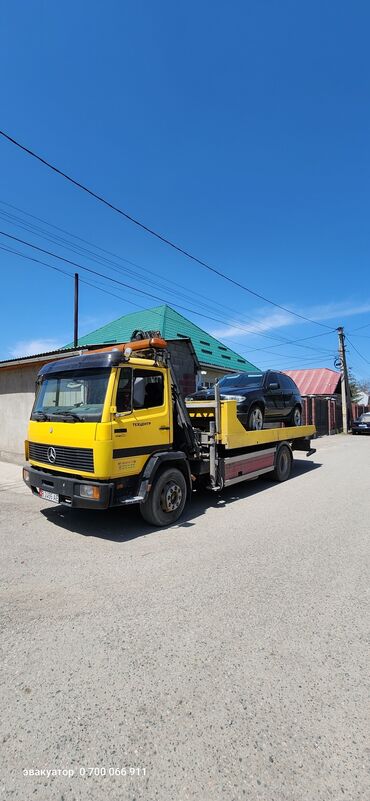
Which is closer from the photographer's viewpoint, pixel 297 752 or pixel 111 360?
pixel 297 752

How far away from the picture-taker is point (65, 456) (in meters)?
5.02

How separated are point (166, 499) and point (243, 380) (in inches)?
151

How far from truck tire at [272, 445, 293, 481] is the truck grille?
5.01 metres

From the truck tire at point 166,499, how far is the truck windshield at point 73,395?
53.0 inches

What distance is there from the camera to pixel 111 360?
499 cm

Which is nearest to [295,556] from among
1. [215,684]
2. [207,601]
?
[207,601]

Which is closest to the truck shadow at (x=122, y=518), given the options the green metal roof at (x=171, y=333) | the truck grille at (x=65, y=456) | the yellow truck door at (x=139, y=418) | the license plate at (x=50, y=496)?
the license plate at (x=50, y=496)

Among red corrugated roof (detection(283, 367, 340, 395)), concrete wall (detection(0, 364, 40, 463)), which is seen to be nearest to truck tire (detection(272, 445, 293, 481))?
concrete wall (detection(0, 364, 40, 463))

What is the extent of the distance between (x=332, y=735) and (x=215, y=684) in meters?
0.68

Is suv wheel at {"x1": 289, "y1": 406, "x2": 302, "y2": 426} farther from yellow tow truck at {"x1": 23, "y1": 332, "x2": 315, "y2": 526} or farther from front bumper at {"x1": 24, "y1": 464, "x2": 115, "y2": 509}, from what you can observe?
front bumper at {"x1": 24, "y1": 464, "x2": 115, "y2": 509}

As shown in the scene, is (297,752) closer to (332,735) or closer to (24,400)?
(332,735)

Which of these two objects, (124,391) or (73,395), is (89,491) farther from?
(73,395)

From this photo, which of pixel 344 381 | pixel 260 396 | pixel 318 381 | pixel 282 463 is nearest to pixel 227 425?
pixel 260 396

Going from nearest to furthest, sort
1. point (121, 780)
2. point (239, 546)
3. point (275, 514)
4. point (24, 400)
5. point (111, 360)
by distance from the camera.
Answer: point (121, 780) < point (239, 546) < point (111, 360) < point (275, 514) < point (24, 400)
